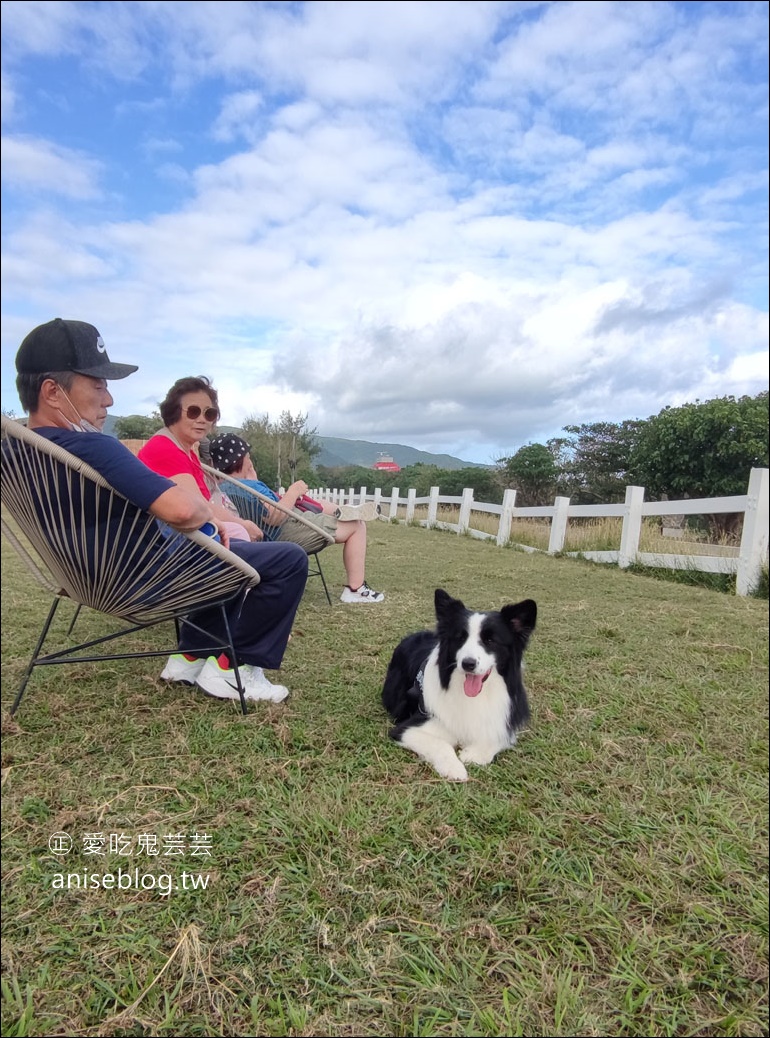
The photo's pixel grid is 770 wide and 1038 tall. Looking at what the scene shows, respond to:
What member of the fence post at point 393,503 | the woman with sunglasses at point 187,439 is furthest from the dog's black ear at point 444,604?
the fence post at point 393,503

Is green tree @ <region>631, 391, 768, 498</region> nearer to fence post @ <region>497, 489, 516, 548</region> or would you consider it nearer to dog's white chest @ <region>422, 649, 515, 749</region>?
fence post @ <region>497, 489, 516, 548</region>

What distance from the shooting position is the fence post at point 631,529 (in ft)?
23.4

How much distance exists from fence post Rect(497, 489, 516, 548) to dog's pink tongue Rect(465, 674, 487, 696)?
7.73 metres

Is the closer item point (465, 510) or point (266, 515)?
point (266, 515)

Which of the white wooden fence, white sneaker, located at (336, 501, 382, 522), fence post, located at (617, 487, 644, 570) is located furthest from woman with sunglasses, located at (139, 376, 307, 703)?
fence post, located at (617, 487, 644, 570)

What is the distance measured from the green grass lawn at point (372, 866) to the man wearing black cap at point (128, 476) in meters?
0.25

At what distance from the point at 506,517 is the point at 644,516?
2916 mm

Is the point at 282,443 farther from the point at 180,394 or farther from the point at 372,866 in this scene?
the point at 372,866

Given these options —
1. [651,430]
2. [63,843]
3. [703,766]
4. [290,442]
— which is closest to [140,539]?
[290,442]

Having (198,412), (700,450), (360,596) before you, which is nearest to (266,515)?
(360,596)

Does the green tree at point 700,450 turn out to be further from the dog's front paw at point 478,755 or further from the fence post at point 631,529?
the dog's front paw at point 478,755

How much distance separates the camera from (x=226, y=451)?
12.4ft

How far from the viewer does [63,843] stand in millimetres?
1522

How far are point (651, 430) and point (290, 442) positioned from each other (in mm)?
5226
